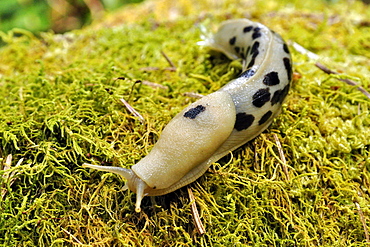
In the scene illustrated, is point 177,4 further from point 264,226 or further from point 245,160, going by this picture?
point 264,226

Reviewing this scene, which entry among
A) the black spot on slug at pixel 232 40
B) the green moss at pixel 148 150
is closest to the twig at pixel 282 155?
the green moss at pixel 148 150

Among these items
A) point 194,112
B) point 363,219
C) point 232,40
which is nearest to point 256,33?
point 232,40

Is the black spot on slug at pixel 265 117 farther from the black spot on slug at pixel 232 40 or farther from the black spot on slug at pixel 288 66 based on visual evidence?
the black spot on slug at pixel 232 40

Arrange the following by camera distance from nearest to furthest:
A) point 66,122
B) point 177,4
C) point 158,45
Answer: point 66,122, point 158,45, point 177,4

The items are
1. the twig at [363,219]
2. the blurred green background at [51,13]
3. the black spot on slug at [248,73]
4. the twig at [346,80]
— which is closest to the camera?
the twig at [363,219]

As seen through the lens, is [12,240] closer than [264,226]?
Yes

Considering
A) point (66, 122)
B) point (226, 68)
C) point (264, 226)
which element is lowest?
point (264, 226)

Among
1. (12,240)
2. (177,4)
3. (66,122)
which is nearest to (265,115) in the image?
(66,122)
